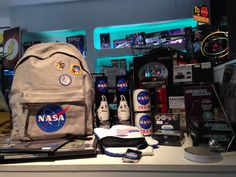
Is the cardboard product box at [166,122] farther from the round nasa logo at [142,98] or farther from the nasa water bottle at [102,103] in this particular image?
the nasa water bottle at [102,103]

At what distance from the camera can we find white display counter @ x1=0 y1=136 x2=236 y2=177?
583mm

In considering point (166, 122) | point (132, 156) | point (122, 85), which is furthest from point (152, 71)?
point (132, 156)

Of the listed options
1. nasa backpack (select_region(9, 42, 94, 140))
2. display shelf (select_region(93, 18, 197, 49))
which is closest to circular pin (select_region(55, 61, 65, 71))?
nasa backpack (select_region(9, 42, 94, 140))

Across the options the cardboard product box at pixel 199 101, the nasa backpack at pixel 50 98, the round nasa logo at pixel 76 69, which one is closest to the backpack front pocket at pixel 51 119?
the nasa backpack at pixel 50 98

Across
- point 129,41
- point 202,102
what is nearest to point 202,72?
point 202,102

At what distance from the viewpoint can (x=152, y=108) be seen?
977mm

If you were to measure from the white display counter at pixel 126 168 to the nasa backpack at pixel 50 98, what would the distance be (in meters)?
0.17

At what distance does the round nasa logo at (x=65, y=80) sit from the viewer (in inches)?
33.2

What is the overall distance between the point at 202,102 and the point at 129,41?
2.39 meters

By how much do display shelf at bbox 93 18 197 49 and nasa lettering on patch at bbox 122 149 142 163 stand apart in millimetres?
2667

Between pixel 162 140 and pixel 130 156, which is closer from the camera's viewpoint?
pixel 130 156

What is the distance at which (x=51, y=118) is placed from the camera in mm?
807

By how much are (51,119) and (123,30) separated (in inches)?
111

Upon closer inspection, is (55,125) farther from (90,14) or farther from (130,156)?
(90,14)
